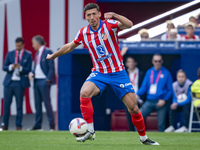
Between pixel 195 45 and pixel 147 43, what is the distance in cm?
122

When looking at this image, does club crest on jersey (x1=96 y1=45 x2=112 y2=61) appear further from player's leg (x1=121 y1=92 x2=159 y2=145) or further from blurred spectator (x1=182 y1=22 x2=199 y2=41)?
blurred spectator (x1=182 y1=22 x2=199 y2=41)

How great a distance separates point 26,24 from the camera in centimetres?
1745

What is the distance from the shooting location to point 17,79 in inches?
531

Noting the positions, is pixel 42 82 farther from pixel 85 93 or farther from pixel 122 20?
pixel 122 20

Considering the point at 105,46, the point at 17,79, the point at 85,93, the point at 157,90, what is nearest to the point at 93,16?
the point at 105,46

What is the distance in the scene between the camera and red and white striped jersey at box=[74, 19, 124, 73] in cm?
812

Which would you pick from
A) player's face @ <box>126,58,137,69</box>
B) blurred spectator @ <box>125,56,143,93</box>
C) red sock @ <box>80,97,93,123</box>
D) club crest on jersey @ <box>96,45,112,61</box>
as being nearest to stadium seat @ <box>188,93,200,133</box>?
blurred spectator @ <box>125,56,143,93</box>

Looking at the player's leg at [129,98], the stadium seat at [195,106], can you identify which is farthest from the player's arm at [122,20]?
the stadium seat at [195,106]

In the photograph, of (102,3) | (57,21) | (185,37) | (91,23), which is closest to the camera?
(91,23)

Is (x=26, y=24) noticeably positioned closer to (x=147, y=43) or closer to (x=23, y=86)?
(x=23, y=86)

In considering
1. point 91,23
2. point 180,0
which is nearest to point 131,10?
point 180,0

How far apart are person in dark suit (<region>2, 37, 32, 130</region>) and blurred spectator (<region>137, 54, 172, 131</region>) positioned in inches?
120

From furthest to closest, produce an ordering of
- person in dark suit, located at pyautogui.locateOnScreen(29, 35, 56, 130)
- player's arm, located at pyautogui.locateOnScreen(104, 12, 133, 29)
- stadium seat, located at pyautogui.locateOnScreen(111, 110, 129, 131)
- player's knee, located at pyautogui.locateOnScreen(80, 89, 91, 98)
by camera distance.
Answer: stadium seat, located at pyautogui.locateOnScreen(111, 110, 129, 131) < person in dark suit, located at pyautogui.locateOnScreen(29, 35, 56, 130) < player's knee, located at pyautogui.locateOnScreen(80, 89, 91, 98) < player's arm, located at pyautogui.locateOnScreen(104, 12, 133, 29)

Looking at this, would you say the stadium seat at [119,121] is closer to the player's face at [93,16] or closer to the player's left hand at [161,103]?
the player's left hand at [161,103]
